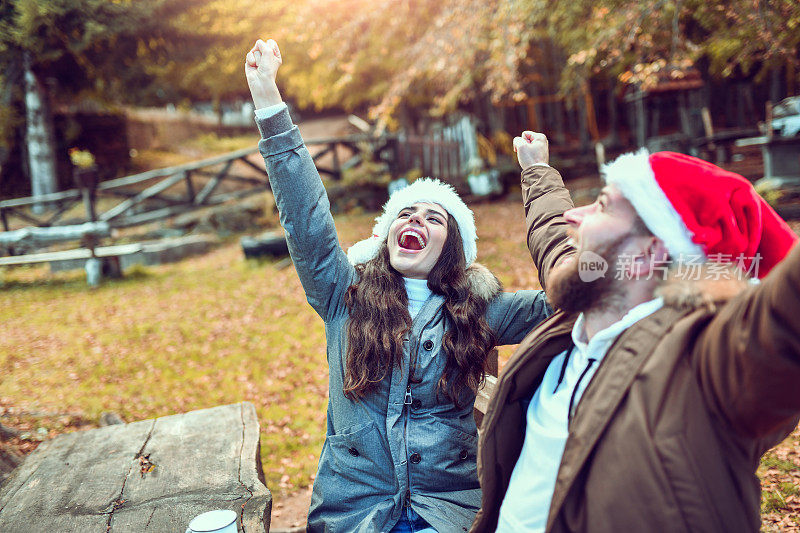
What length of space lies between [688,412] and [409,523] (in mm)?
1205

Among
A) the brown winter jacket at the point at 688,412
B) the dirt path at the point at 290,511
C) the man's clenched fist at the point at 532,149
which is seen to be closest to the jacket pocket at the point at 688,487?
the brown winter jacket at the point at 688,412

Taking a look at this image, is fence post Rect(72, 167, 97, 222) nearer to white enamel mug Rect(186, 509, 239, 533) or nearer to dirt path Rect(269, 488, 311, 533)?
dirt path Rect(269, 488, 311, 533)

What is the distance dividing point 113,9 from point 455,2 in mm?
10139

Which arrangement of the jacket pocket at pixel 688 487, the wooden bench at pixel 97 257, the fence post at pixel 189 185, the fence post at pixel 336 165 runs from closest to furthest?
1. the jacket pocket at pixel 688 487
2. the wooden bench at pixel 97 257
3. the fence post at pixel 189 185
4. the fence post at pixel 336 165

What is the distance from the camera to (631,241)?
1.49 meters

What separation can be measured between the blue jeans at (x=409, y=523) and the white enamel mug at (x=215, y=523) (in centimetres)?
67

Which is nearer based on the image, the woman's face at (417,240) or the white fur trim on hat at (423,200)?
the woman's face at (417,240)

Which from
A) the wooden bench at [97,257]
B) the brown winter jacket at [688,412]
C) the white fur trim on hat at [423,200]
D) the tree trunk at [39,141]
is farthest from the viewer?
the tree trunk at [39,141]

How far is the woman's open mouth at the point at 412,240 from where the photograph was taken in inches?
93.1

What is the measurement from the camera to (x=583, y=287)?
1.56 m

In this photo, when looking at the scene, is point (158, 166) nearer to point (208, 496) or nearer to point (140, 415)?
point (140, 415)

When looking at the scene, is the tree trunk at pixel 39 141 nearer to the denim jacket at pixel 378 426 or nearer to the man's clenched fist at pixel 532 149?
the denim jacket at pixel 378 426

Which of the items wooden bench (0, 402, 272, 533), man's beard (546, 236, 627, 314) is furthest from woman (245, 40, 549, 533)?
man's beard (546, 236, 627, 314)

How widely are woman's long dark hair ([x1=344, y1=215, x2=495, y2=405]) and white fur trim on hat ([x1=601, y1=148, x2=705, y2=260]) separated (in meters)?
0.90
